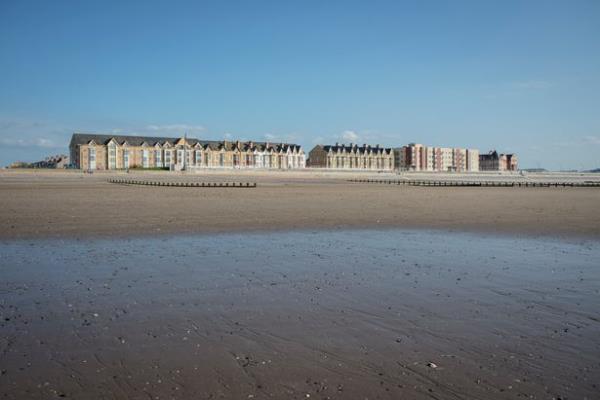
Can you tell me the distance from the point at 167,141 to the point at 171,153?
2963 mm

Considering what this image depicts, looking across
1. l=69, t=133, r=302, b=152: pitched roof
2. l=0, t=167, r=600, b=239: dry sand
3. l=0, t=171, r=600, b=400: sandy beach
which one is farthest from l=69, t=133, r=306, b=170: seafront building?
l=0, t=171, r=600, b=400: sandy beach

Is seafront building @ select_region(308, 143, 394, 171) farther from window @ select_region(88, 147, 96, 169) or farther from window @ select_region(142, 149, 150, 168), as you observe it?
window @ select_region(88, 147, 96, 169)

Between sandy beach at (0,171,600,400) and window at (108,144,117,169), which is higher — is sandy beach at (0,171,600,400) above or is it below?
below

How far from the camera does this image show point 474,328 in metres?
6.11

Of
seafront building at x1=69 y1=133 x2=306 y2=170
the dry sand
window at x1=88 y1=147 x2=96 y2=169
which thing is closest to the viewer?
the dry sand

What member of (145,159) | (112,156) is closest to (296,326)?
(112,156)

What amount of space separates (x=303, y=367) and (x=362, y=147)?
157m

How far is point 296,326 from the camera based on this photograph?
614cm

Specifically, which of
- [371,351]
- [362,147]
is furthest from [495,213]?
[362,147]

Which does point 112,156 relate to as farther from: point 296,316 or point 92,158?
point 296,316

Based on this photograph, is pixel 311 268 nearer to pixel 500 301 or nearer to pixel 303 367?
pixel 500 301

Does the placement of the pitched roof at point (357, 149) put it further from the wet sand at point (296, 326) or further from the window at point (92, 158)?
the wet sand at point (296, 326)

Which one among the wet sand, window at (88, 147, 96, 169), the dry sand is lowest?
the wet sand

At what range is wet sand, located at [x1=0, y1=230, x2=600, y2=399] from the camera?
447 centimetres
